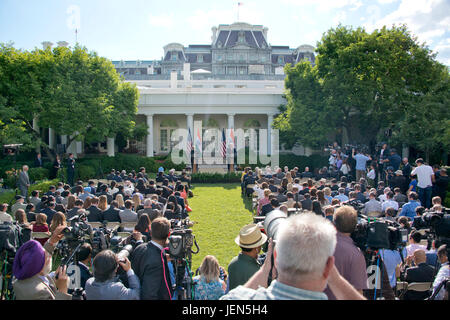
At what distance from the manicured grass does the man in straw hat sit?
4.40m

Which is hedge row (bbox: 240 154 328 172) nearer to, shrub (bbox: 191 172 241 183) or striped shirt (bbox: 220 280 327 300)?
shrub (bbox: 191 172 241 183)

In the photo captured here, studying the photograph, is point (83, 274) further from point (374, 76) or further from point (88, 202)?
point (374, 76)

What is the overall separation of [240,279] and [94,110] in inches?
846

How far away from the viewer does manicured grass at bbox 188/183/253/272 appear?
9.74 m

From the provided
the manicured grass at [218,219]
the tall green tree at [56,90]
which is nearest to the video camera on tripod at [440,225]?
the manicured grass at [218,219]

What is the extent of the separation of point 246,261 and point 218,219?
9.30 metres

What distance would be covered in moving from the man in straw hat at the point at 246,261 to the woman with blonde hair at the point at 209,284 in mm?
424

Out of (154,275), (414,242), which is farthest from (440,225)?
(154,275)

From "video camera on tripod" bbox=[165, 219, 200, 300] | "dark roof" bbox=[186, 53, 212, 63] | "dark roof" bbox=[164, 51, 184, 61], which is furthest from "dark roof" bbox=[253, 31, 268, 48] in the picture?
"video camera on tripod" bbox=[165, 219, 200, 300]

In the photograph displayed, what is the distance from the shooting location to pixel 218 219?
13.6 meters

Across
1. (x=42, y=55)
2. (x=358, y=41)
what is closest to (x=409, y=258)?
Answer: (x=358, y=41)

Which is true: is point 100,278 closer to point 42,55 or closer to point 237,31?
point 42,55

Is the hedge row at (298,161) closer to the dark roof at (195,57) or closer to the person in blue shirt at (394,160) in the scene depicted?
the person in blue shirt at (394,160)

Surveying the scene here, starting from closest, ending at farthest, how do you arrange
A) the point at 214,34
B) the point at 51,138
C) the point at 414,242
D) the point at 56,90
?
the point at 414,242
the point at 56,90
the point at 51,138
the point at 214,34
